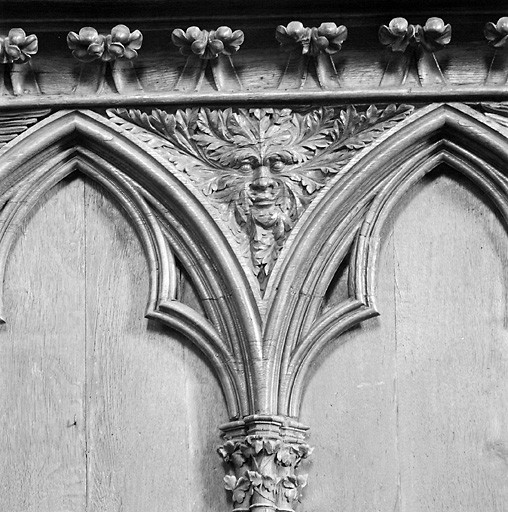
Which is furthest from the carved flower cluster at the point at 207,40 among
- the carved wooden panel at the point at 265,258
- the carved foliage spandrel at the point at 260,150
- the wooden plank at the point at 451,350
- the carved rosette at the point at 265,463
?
the carved rosette at the point at 265,463

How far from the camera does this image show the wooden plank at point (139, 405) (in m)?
2.36

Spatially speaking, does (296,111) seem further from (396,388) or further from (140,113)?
(396,388)

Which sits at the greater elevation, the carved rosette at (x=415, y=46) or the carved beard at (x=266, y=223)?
the carved rosette at (x=415, y=46)

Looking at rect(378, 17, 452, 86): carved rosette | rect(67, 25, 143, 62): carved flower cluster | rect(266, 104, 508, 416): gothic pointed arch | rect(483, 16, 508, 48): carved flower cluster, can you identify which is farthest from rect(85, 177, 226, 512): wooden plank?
rect(483, 16, 508, 48): carved flower cluster

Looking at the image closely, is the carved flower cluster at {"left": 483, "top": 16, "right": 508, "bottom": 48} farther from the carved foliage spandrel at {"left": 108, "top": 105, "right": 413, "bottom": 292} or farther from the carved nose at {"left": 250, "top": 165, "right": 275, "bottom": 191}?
the carved nose at {"left": 250, "top": 165, "right": 275, "bottom": 191}

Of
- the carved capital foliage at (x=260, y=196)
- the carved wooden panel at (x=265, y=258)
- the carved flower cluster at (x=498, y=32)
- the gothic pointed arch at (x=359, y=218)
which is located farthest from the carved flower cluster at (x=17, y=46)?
the carved flower cluster at (x=498, y=32)

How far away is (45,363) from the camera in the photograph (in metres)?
2.42

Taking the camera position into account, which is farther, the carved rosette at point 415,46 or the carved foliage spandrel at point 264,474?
the carved rosette at point 415,46

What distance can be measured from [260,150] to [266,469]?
24.2 inches

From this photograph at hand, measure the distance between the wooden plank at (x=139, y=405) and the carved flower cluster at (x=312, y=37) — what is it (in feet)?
1.63

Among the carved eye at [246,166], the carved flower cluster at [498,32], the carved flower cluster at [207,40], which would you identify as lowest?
the carved eye at [246,166]

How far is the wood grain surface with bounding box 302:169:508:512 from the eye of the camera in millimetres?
2344

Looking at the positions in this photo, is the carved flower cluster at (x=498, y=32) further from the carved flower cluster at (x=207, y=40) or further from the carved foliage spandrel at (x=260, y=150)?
the carved flower cluster at (x=207, y=40)

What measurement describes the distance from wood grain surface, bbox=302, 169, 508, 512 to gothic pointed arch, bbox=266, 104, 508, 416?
37mm
